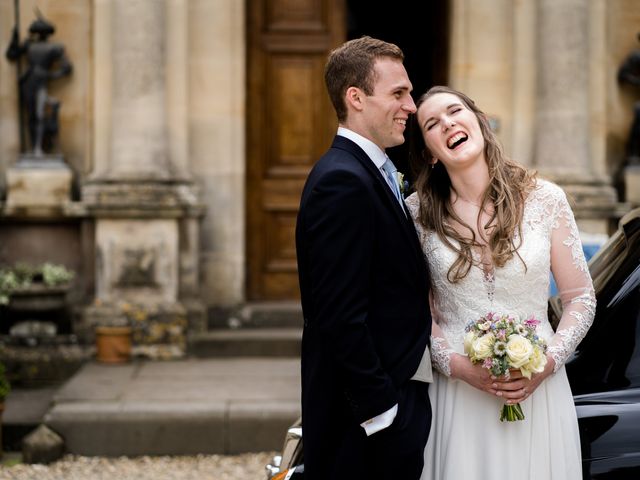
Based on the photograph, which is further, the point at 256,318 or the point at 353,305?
the point at 256,318

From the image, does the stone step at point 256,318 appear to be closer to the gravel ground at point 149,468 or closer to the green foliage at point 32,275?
the green foliage at point 32,275

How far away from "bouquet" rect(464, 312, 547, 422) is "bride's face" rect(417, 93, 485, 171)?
478 mm

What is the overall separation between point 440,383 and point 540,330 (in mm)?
338

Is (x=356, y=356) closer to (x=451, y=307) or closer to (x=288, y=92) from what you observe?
(x=451, y=307)

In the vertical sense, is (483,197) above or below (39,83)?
below

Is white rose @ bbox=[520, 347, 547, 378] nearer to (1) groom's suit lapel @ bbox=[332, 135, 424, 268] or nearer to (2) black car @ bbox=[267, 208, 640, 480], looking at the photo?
(2) black car @ bbox=[267, 208, 640, 480]

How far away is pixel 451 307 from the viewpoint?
3170 mm

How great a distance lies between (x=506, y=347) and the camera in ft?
9.45

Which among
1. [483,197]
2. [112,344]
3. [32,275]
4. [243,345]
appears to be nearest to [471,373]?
[483,197]

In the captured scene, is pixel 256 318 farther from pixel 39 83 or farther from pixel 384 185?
pixel 384 185

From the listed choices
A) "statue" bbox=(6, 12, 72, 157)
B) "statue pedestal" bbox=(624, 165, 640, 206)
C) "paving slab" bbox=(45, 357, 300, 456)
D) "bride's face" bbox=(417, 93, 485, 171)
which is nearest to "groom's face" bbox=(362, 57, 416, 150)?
"bride's face" bbox=(417, 93, 485, 171)

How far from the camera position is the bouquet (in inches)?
113

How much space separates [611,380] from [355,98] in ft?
3.50

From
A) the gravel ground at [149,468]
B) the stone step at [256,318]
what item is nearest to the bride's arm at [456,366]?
the gravel ground at [149,468]
